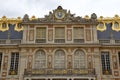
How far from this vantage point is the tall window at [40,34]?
44.6 metres

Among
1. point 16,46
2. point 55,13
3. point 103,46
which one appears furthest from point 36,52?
point 103,46

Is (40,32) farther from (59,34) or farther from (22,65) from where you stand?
(22,65)


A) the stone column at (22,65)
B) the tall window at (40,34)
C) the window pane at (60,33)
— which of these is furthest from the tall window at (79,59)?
the stone column at (22,65)

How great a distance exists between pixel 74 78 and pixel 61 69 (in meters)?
2.39

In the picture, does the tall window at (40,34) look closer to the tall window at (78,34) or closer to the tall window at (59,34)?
Answer: the tall window at (59,34)

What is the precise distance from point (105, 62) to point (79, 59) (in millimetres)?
4093

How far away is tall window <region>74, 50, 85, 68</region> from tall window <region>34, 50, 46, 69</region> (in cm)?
480

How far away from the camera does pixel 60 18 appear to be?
45.7 meters

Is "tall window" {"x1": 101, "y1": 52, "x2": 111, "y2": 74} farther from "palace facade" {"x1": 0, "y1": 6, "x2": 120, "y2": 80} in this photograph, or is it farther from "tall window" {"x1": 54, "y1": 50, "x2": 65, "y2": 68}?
"tall window" {"x1": 54, "y1": 50, "x2": 65, "y2": 68}

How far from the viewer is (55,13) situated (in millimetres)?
46031

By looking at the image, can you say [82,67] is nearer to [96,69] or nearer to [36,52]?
[96,69]

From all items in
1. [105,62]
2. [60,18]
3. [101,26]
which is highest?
[60,18]

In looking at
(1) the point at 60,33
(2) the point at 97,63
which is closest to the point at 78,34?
(1) the point at 60,33

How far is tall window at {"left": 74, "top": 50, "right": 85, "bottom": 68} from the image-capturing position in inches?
1688
